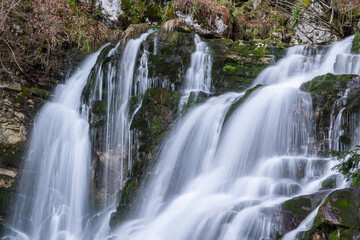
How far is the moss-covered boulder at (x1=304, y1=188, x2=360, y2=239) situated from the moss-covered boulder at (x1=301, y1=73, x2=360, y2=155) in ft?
6.91

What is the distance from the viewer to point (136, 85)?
10.1 meters

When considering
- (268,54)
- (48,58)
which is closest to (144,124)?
(268,54)

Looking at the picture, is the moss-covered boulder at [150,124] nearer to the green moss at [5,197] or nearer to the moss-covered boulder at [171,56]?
the moss-covered boulder at [171,56]

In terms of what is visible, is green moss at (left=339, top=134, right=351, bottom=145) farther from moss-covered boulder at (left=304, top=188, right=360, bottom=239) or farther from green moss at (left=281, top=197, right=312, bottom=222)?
moss-covered boulder at (left=304, top=188, right=360, bottom=239)

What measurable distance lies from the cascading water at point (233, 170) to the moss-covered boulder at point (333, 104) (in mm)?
162

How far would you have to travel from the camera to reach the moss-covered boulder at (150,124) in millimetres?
8125

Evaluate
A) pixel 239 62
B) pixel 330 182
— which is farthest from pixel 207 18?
pixel 330 182

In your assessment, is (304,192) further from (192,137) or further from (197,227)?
(192,137)

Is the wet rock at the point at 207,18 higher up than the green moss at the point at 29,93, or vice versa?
the wet rock at the point at 207,18

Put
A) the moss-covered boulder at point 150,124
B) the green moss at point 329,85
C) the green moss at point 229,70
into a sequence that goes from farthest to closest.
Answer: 1. the green moss at point 229,70
2. the moss-covered boulder at point 150,124
3. the green moss at point 329,85

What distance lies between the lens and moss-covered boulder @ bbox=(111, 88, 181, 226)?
8125mm

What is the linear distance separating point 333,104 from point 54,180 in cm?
655

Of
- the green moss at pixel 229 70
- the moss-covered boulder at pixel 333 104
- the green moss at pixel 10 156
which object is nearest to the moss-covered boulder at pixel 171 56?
the green moss at pixel 229 70

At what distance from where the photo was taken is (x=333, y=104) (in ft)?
21.5
